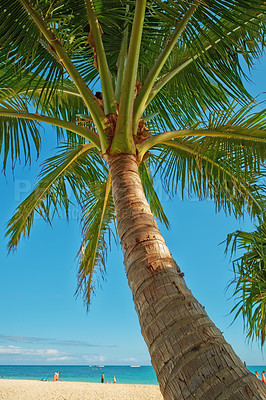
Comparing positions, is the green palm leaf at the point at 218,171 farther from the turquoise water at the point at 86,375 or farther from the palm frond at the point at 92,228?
the turquoise water at the point at 86,375

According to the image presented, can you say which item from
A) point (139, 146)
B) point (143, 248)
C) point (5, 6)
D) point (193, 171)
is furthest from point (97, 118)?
point (193, 171)

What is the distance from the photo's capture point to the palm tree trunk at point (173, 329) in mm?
1075

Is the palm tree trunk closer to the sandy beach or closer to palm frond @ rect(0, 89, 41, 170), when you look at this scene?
palm frond @ rect(0, 89, 41, 170)

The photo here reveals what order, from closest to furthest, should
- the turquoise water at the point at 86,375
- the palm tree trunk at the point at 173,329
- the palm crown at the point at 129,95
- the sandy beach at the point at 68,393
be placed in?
the palm tree trunk at the point at 173,329 < the palm crown at the point at 129,95 < the sandy beach at the point at 68,393 < the turquoise water at the point at 86,375

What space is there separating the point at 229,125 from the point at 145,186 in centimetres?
239

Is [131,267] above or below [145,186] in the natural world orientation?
below

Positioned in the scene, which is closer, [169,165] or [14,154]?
[14,154]

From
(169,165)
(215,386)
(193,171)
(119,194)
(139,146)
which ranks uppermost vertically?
(169,165)

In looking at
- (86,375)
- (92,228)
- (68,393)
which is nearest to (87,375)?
(86,375)

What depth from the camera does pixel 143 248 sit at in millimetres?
1821

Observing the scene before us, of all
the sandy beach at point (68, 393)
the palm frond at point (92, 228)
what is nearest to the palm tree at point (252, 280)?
the palm frond at point (92, 228)

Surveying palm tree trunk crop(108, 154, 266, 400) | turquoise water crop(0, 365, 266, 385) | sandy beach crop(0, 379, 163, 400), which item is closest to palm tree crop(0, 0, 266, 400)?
palm tree trunk crop(108, 154, 266, 400)

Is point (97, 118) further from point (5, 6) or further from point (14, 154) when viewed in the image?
point (14, 154)

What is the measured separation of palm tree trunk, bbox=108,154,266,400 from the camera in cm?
108
